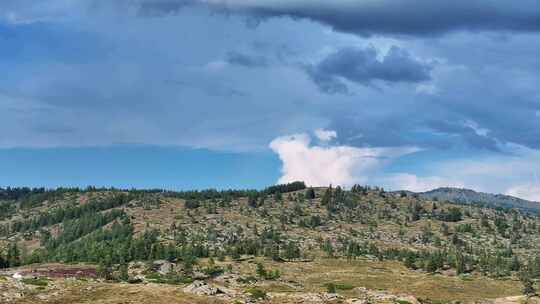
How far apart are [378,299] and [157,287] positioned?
3388cm

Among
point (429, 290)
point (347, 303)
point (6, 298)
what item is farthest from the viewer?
point (429, 290)

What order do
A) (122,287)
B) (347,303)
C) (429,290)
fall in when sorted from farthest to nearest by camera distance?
1. (429,290)
2. (122,287)
3. (347,303)

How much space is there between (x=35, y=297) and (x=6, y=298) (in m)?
4.02

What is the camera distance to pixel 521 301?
11700 centimetres

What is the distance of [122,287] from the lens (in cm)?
9706

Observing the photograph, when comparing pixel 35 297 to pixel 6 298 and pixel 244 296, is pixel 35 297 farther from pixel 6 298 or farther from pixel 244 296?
pixel 244 296

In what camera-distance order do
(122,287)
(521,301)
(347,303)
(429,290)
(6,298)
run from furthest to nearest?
(429,290) → (521,301) → (122,287) → (347,303) → (6,298)

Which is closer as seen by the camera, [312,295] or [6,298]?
[6,298]

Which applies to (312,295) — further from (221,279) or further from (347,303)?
(221,279)

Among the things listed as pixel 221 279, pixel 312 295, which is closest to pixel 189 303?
pixel 312 295

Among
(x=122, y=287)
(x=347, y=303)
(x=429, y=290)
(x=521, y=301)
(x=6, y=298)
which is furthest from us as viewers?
(x=429, y=290)

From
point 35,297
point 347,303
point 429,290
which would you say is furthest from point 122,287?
point 429,290

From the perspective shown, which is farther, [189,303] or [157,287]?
[157,287]

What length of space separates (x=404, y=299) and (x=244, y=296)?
81.4 ft
